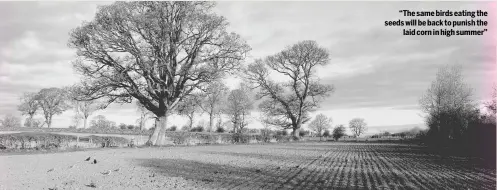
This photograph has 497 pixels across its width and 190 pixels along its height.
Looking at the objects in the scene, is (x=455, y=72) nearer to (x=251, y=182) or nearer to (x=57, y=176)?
(x=251, y=182)

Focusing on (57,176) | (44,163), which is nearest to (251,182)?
(57,176)

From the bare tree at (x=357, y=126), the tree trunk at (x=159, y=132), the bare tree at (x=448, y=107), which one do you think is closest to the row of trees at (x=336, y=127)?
the bare tree at (x=357, y=126)

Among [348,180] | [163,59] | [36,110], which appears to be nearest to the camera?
[348,180]

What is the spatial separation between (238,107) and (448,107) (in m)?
36.8

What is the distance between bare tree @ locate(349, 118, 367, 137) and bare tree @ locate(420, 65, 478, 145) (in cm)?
10843

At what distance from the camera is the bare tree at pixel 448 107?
3772 centimetres

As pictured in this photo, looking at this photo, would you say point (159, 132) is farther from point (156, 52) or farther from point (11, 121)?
point (11, 121)

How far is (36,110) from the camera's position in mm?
74938

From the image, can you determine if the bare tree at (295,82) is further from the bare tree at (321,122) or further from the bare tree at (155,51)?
the bare tree at (321,122)

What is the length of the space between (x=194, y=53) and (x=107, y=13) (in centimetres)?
635

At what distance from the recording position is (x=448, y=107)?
40688 mm

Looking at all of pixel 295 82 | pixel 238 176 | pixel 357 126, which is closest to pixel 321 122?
pixel 357 126

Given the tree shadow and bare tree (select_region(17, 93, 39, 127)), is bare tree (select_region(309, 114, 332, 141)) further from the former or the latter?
the tree shadow

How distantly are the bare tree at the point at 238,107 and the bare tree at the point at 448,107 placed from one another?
102ft
